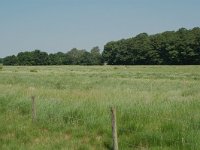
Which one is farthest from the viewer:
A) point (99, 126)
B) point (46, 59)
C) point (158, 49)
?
point (46, 59)

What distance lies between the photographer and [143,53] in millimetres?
136625

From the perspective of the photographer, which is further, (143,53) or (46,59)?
(46,59)

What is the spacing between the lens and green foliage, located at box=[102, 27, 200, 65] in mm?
121188

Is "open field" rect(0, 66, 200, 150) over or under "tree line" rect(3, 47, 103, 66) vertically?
under

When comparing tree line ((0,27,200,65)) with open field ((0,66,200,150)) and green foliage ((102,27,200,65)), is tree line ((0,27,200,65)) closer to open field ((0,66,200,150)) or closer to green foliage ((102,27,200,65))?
green foliage ((102,27,200,65))

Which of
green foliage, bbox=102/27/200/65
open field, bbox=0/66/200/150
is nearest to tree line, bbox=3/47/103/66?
green foliage, bbox=102/27/200/65

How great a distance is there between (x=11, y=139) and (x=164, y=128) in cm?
426

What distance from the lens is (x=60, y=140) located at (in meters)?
11.8

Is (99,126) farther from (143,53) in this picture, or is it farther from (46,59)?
(46,59)

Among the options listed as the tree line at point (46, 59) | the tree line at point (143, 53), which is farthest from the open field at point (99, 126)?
the tree line at point (46, 59)

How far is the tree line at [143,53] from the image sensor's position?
122m

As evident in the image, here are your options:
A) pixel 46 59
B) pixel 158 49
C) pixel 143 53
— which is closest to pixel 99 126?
pixel 158 49

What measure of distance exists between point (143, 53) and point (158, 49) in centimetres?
567

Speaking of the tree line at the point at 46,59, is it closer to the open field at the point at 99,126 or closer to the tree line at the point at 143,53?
the tree line at the point at 143,53
